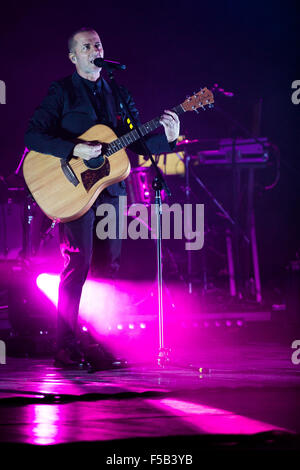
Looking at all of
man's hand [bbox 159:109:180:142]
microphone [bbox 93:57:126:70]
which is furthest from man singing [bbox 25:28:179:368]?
microphone [bbox 93:57:126:70]

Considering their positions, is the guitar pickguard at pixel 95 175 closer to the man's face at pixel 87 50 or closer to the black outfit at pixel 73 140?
the black outfit at pixel 73 140

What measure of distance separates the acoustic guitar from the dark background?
324 centimetres

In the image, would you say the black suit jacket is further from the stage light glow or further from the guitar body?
the stage light glow

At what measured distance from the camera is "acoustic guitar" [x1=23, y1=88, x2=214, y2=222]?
3277 millimetres

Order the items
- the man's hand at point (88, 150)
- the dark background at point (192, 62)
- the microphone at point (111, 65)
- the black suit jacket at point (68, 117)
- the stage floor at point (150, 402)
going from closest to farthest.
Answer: the stage floor at point (150, 402), the microphone at point (111, 65), the man's hand at point (88, 150), the black suit jacket at point (68, 117), the dark background at point (192, 62)

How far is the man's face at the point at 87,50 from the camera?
3.34m

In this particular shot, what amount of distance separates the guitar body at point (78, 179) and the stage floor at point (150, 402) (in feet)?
2.60

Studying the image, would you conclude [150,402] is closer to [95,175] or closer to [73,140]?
[95,175]

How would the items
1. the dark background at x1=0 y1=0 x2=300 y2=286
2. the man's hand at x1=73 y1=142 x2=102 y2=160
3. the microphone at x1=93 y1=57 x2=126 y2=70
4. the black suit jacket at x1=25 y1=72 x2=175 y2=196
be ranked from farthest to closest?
1. the dark background at x1=0 y1=0 x2=300 y2=286
2. the black suit jacket at x1=25 y1=72 x2=175 y2=196
3. the man's hand at x1=73 y1=142 x2=102 y2=160
4. the microphone at x1=93 y1=57 x2=126 y2=70

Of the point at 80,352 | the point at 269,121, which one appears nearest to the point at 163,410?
the point at 80,352

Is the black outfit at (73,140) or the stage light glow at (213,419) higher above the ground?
the black outfit at (73,140)

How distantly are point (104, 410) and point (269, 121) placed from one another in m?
6.07

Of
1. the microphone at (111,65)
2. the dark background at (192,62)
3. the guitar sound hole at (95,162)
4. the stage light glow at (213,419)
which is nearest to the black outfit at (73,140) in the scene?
the guitar sound hole at (95,162)

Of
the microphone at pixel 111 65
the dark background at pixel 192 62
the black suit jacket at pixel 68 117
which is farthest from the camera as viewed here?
the dark background at pixel 192 62
